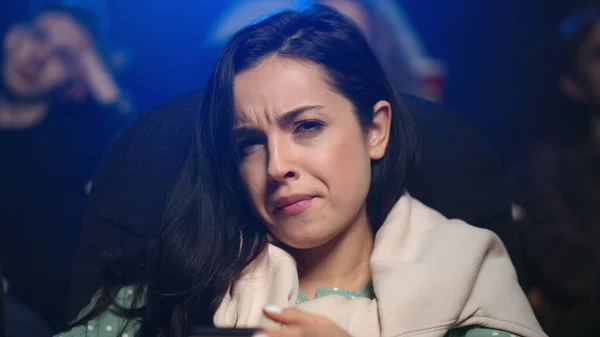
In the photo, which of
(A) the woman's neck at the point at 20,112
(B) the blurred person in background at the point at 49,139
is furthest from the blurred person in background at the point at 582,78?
(A) the woman's neck at the point at 20,112

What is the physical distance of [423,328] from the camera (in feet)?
2.52

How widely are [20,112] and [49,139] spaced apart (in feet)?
0.32

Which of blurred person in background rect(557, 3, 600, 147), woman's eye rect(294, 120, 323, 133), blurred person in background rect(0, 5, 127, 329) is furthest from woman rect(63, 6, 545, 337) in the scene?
blurred person in background rect(557, 3, 600, 147)

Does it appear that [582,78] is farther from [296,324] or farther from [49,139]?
[49,139]

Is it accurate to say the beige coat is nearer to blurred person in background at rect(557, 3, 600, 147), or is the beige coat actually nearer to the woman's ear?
the woman's ear

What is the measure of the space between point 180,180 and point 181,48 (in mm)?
264

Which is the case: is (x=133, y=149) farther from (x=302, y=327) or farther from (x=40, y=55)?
(x=302, y=327)

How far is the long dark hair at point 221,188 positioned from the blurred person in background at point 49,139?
0.63 feet

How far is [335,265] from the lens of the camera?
88 centimetres

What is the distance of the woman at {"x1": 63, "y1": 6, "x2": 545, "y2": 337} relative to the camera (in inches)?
30.4

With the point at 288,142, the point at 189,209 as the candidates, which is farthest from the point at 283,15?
the point at 189,209

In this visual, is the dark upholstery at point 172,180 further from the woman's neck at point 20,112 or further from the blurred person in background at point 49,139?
the woman's neck at point 20,112

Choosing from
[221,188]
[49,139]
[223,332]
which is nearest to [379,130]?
[221,188]

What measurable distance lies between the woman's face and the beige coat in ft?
0.23
